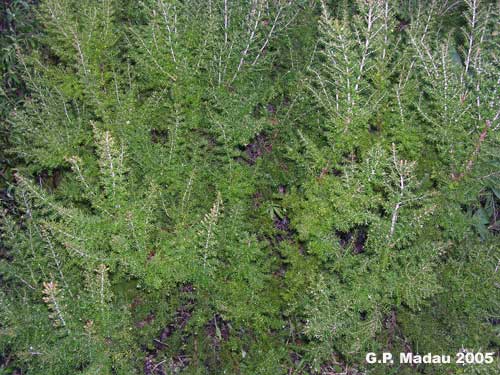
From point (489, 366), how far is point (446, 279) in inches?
21.0

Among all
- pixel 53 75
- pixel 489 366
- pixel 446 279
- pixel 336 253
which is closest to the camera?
pixel 489 366

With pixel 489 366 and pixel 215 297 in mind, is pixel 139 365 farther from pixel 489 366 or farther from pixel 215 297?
pixel 489 366

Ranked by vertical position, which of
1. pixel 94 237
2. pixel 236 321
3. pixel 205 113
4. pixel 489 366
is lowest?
pixel 489 366

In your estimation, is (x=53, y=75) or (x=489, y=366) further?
(x=53, y=75)

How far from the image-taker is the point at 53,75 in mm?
2947

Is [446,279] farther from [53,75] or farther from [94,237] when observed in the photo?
[53,75]

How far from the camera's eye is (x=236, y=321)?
2648 mm

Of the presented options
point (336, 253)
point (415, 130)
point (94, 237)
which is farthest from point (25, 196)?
point (415, 130)

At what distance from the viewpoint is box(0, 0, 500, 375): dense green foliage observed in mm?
2365

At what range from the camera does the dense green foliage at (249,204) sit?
2365 millimetres

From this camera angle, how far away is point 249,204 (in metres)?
3.07

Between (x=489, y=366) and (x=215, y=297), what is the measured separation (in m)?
1.42

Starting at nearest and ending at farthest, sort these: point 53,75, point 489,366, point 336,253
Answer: point 489,366 < point 336,253 < point 53,75

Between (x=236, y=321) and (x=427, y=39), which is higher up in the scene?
(x=427, y=39)
